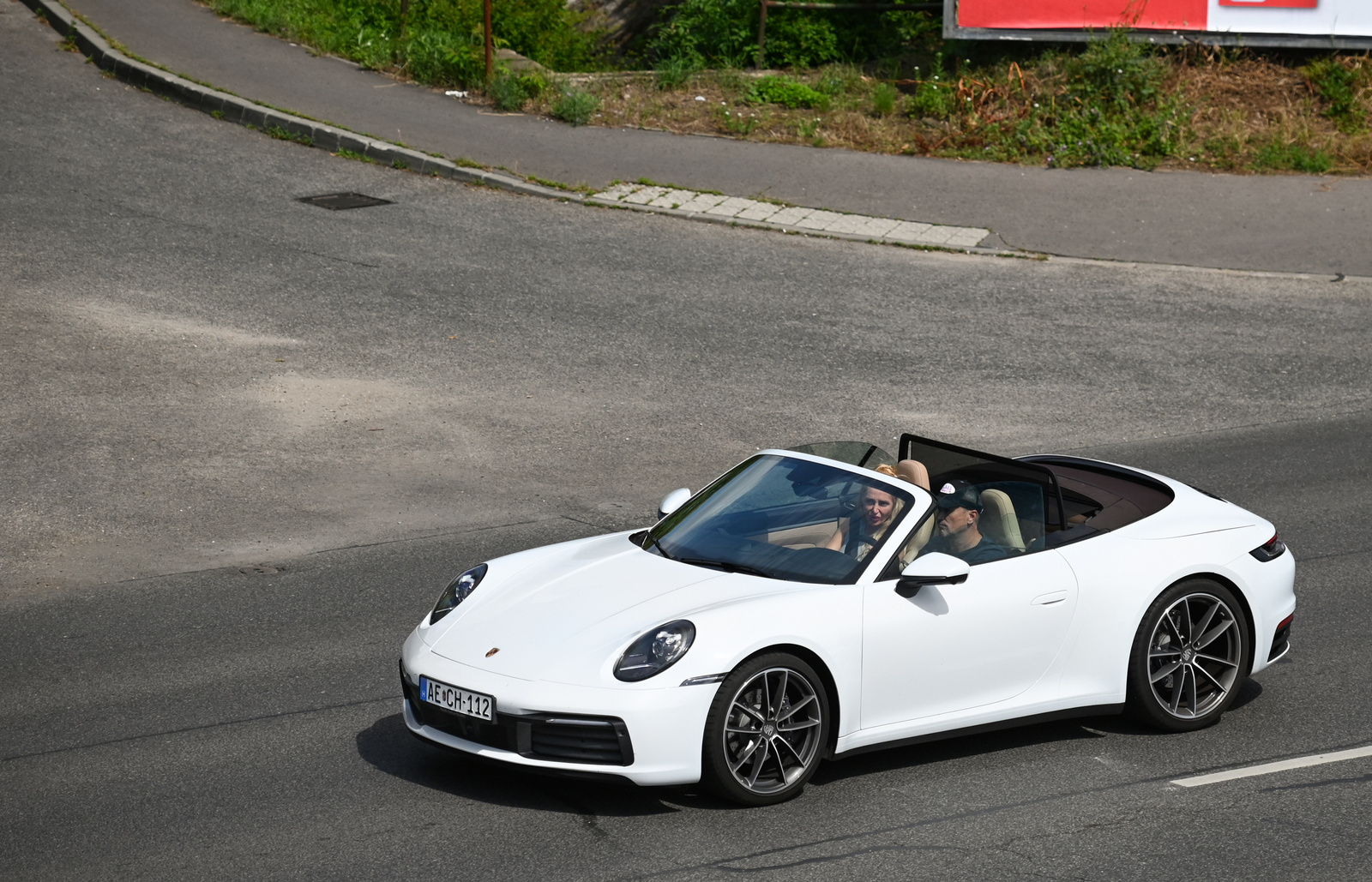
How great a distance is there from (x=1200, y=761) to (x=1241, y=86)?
631 inches

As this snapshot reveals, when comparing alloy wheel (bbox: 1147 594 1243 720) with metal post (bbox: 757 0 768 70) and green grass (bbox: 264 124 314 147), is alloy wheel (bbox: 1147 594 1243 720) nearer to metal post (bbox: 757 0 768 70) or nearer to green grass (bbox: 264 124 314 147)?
green grass (bbox: 264 124 314 147)

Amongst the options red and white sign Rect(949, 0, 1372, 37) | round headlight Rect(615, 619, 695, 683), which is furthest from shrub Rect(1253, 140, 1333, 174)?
round headlight Rect(615, 619, 695, 683)

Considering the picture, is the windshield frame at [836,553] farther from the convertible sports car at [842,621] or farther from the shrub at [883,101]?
the shrub at [883,101]

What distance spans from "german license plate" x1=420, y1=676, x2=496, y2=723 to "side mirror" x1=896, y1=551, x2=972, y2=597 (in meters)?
1.78

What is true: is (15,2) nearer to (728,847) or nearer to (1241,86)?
(1241,86)

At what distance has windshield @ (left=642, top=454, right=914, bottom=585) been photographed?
623 centimetres

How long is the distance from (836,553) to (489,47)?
16.0 m

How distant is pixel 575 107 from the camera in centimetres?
2006

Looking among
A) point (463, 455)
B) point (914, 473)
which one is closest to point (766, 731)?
point (914, 473)

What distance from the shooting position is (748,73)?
21.5 meters

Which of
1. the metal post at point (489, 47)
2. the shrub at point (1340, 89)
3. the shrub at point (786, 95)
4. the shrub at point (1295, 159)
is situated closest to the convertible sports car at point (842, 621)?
the shrub at point (1295, 159)

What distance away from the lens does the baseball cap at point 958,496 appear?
21.6 ft

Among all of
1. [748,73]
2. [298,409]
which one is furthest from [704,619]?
[748,73]

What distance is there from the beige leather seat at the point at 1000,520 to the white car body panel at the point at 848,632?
127mm
